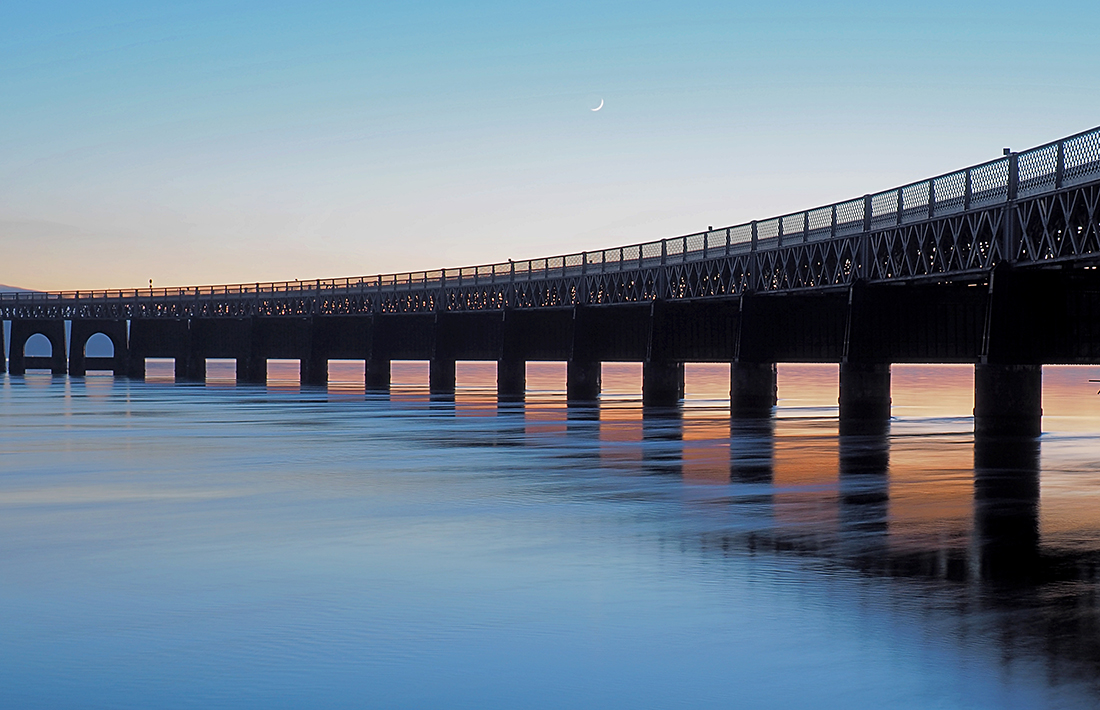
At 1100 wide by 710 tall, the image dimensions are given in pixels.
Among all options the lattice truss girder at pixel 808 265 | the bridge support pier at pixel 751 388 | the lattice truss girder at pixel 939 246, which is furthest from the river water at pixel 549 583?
the bridge support pier at pixel 751 388

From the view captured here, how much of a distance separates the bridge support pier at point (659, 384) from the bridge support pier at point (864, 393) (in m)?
21.8

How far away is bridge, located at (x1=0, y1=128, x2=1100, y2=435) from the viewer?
47.9 m

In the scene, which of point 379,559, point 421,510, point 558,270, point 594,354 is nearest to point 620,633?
point 379,559

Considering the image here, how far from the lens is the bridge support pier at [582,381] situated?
93.5 meters

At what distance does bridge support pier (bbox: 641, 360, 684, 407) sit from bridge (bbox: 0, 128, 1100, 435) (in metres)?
0.10

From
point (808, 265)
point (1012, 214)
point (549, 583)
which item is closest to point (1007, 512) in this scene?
point (549, 583)

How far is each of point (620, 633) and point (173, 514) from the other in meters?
12.8

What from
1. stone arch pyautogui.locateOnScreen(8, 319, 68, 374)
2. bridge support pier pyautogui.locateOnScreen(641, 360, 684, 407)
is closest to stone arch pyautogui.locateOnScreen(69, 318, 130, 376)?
stone arch pyautogui.locateOnScreen(8, 319, 68, 374)

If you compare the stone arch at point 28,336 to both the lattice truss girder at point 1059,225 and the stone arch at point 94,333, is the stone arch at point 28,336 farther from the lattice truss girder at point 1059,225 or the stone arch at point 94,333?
the lattice truss girder at point 1059,225

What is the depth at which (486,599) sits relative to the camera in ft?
50.0

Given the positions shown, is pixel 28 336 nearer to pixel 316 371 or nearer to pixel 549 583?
pixel 316 371

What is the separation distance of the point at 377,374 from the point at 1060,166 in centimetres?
8116

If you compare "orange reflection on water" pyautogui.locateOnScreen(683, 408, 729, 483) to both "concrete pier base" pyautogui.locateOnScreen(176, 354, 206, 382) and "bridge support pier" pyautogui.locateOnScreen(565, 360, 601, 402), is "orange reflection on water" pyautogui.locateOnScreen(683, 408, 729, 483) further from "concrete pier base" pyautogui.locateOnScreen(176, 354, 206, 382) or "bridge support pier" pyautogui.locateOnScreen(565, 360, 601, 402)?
"concrete pier base" pyautogui.locateOnScreen(176, 354, 206, 382)

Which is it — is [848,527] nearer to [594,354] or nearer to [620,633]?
[620,633]
